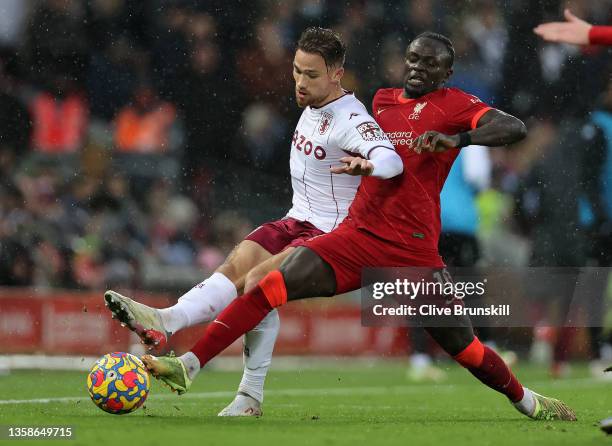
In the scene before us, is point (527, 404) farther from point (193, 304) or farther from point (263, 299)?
point (193, 304)

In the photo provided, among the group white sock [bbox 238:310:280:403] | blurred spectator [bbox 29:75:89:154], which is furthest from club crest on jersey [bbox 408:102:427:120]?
blurred spectator [bbox 29:75:89:154]

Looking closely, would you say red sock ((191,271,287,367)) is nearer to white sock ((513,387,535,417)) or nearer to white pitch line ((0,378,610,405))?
white sock ((513,387,535,417))

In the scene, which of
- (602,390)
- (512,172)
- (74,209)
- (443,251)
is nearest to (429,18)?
(512,172)

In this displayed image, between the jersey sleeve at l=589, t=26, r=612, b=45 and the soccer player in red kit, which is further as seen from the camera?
the soccer player in red kit

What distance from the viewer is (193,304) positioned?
20.0 feet

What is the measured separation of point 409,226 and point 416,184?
0.21 m

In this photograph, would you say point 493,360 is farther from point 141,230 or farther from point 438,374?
point 141,230

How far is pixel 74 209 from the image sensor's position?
1334 cm

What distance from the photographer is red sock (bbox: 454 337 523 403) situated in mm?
6141

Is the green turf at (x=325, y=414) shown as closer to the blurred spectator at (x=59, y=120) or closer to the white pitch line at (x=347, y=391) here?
the white pitch line at (x=347, y=391)

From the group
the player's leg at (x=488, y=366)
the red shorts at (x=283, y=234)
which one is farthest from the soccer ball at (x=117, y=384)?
the player's leg at (x=488, y=366)

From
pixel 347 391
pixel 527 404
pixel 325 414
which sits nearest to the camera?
pixel 527 404

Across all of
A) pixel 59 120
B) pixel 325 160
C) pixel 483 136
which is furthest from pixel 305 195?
pixel 59 120

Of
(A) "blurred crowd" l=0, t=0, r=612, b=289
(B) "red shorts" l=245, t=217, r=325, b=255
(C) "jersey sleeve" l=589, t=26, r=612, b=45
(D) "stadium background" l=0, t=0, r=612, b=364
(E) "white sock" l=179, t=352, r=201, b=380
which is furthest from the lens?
(A) "blurred crowd" l=0, t=0, r=612, b=289
